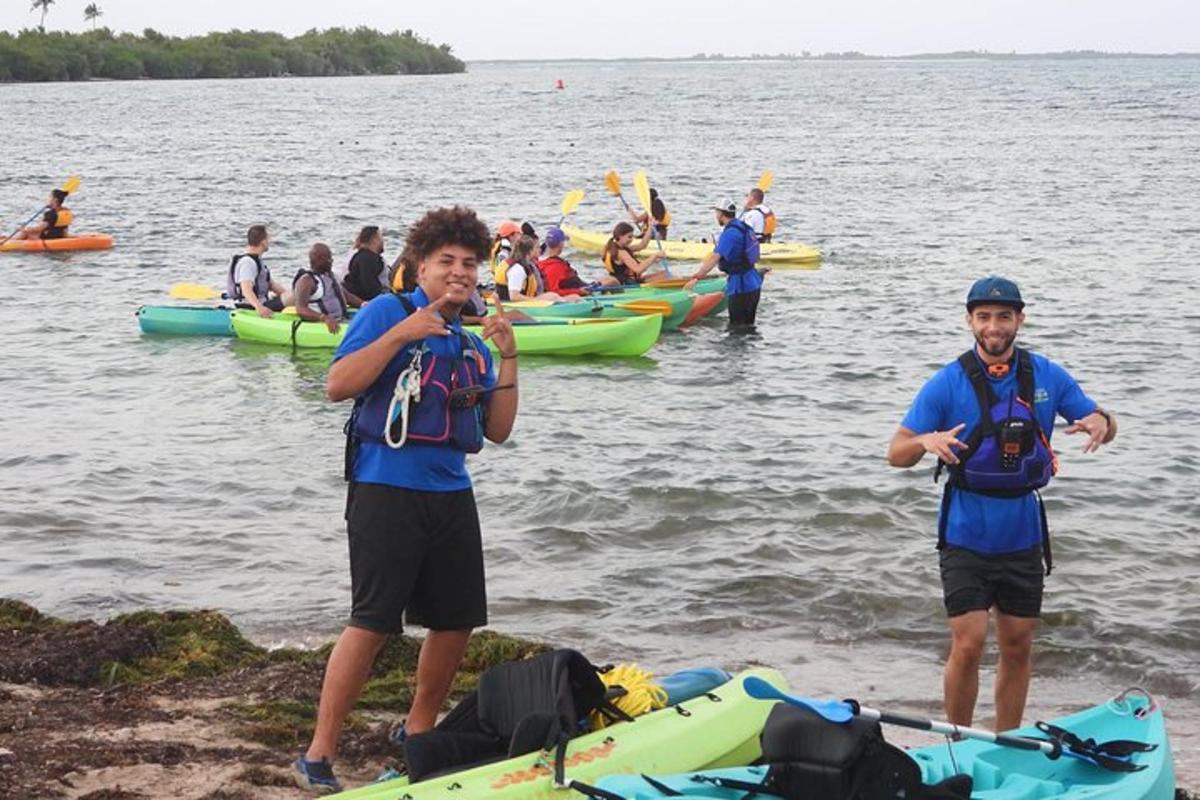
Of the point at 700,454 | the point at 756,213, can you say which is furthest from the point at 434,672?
the point at 756,213

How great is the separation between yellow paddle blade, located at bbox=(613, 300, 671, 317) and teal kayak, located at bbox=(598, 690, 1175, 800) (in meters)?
10.7

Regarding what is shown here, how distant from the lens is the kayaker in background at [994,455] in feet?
17.3

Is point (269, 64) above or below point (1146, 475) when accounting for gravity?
above

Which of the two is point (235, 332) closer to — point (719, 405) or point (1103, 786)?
point (719, 405)

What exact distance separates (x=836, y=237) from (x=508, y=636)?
61.4 feet

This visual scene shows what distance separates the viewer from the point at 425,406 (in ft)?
15.8

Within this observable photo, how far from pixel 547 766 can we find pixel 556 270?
38.1ft

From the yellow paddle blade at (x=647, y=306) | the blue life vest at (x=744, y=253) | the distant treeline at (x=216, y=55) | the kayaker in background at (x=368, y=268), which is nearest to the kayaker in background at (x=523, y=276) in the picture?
the yellow paddle blade at (x=647, y=306)

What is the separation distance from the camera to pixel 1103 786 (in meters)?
4.66

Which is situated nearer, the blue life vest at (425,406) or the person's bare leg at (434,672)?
the blue life vest at (425,406)

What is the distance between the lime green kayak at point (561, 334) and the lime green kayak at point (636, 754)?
955 centimetres

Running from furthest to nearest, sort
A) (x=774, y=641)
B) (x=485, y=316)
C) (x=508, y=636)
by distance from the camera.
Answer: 1. (x=774, y=641)
2. (x=508, y=636)
3. (x=485, y=316)

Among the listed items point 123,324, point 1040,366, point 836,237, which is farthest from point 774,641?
point 836,237

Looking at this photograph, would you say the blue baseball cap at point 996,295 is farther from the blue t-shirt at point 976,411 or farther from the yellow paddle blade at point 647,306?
the yellow paddle blade at point 647,306
